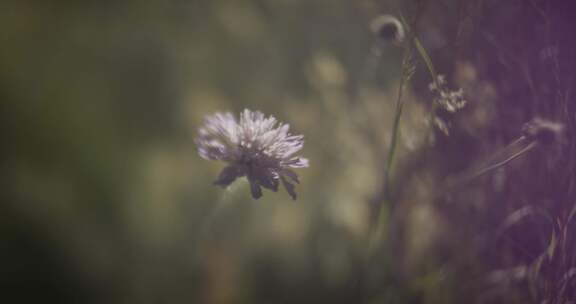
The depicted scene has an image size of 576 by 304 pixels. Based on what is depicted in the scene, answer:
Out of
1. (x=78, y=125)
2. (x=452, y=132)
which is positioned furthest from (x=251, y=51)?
(x=452, y=132)

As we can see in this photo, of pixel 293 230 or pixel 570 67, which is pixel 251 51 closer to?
pixel 293 230

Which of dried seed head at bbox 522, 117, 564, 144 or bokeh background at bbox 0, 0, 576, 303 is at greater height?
bokeh background at bbox 0, 0, 576, 303

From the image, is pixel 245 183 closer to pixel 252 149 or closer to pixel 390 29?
pixel 252 149

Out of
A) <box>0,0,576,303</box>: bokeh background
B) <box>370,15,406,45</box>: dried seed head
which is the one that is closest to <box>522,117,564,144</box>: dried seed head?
<box>0,0,576,303</box>: bokeh background

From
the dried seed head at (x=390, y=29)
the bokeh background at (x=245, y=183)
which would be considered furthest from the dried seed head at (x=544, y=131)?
the dried seed head at (x=390, y=29)

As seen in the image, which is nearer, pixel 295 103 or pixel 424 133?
pixel 424 133

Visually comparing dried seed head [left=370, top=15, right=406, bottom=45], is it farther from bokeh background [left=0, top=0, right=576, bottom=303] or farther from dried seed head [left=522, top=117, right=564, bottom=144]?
dried seed head [left=522, top=117, right=564, bottom=144]
